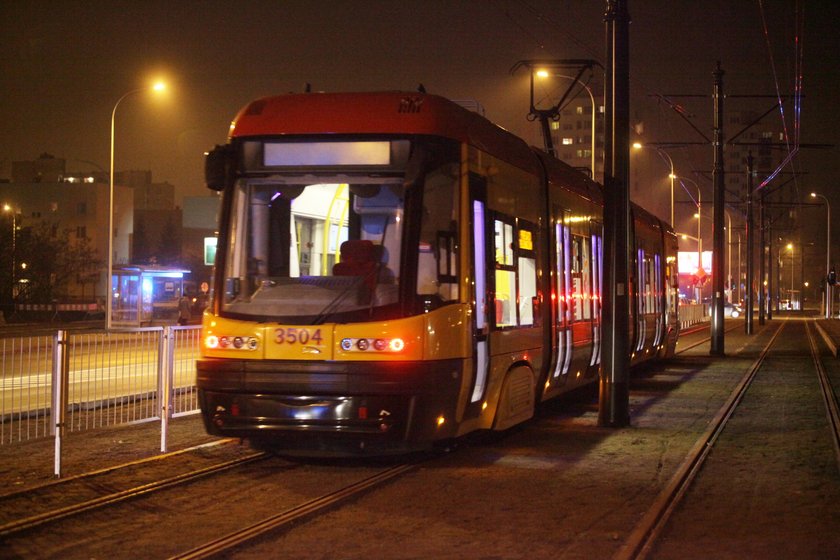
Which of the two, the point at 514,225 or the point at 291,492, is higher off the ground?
the point at 514,225

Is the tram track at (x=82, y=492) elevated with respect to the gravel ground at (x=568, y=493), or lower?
elevated

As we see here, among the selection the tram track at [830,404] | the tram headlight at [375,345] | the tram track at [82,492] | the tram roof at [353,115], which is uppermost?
the tram roof at [353,115]

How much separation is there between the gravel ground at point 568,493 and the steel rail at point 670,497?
11 cm

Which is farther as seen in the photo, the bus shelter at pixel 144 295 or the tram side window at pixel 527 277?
the bus shelter at pixel 144 295

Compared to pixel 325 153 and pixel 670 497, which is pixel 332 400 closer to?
pixel 325 153

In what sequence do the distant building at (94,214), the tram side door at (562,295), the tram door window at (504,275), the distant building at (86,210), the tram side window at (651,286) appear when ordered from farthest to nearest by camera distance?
1. the distant building at (86,210)
2. the distant building at (94,214)
3. the tram side window at (651,286)
4. the tram side door at (562,295)
5. the tram door window at (504,275)

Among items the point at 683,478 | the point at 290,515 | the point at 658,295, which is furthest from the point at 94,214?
the point at 290,515

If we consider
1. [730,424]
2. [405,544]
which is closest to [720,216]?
[730,424]

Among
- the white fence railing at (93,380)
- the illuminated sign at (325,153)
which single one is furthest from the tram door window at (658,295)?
the illuminated sign at (325,153)

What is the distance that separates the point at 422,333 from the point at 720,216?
24129 mm

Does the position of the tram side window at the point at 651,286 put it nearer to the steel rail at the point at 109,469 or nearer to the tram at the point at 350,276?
the tram at the point at 350,276

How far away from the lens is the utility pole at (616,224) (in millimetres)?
14422

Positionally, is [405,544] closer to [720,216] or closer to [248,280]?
[248,280]

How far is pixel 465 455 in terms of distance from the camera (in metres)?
11.6
